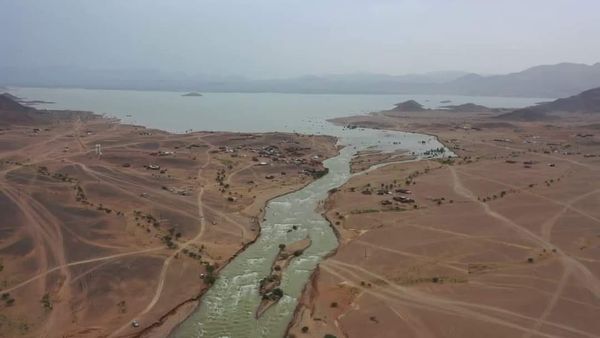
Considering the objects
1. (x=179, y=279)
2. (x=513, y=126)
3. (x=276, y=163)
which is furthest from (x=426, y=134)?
(x=179, y=279)

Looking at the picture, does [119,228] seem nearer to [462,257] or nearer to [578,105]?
[462,257]

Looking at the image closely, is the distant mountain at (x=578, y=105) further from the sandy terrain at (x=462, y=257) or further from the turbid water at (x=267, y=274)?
the turbid water at (x=267, y=274)

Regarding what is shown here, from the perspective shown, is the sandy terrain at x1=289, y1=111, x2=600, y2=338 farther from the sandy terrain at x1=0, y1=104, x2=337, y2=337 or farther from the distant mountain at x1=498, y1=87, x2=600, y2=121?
the distant mountain at x1=498, y1=87, x2=600, y2=121

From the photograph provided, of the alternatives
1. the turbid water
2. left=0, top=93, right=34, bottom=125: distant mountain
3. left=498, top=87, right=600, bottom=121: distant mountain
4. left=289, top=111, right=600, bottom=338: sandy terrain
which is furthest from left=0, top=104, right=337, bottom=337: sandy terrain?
left=498, top=87, right=600, bottom=121: distant mountain

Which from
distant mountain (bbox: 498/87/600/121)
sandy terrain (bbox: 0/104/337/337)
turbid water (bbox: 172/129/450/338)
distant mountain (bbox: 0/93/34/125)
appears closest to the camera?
turbid water (bbox: 172/129/450/338)

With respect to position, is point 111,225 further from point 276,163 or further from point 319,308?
point 276,163

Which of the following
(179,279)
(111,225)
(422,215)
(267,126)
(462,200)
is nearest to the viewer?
(179,279)

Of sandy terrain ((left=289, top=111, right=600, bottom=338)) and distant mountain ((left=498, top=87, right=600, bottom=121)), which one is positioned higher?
distant mountain ((left=498, top=87, right=600, bottom=121))
